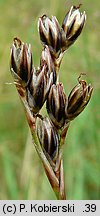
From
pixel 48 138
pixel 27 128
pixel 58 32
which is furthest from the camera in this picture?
pixel 27 128

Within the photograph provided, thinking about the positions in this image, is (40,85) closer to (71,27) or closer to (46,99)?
(46,99)

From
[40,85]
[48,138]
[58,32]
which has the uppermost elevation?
[58,32]

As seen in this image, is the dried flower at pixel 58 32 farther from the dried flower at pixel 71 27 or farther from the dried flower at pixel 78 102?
the dried flower at pixel 78 102

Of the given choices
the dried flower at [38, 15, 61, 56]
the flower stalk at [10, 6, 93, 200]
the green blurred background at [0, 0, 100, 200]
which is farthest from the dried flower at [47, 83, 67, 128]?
the green blurred background at [0, 0, 100, 200]

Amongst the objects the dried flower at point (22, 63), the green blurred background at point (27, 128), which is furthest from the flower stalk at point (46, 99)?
the green blurred background at point (27, 128)

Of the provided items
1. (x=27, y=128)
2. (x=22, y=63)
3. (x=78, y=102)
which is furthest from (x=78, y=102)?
(x=27, y=128)

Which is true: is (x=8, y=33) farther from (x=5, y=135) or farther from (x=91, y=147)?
(x=91, y=147)

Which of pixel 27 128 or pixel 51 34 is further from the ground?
pixel 51 34
